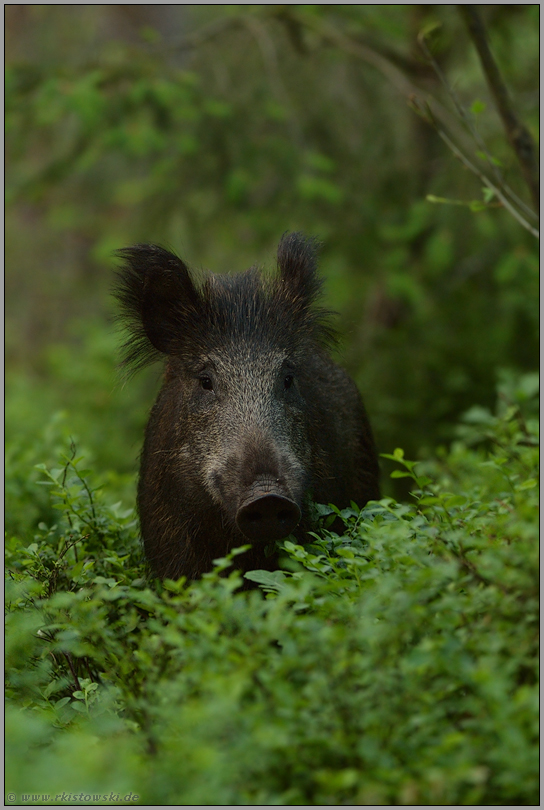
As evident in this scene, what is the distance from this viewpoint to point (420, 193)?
9.00m

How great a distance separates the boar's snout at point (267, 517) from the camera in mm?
3414

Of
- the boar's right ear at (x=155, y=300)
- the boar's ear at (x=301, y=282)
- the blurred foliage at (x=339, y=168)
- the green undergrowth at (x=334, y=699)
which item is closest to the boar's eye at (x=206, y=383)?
the boar's right ear at (x=155, y=300)

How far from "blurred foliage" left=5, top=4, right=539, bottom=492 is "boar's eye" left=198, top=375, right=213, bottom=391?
150 inches

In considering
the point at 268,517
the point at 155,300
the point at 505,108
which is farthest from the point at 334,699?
the point at 505,108

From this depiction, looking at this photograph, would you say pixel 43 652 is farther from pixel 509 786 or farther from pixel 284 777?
pixel 509 786

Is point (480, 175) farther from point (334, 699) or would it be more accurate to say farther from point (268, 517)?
point (334, 699)

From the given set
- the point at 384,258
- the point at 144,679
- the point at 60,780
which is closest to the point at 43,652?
the point at 144,679

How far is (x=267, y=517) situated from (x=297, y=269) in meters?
1.88

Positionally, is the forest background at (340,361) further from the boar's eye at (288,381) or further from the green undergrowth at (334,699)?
the boar's eye at (288,381)

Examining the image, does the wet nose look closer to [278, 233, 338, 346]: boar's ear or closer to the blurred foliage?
[278, 233, 338, 346]: boar's ear

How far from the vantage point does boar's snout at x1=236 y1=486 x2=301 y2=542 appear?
3.41 meters

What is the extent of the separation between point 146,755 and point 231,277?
9.95ft

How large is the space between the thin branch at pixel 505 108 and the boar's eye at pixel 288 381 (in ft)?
6.49

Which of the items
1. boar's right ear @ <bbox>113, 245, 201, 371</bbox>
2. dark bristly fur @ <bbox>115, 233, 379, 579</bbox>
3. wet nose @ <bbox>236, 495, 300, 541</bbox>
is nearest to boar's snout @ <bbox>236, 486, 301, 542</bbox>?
wet nose @ <bbox>236, 495, 300, 541</bbox>
